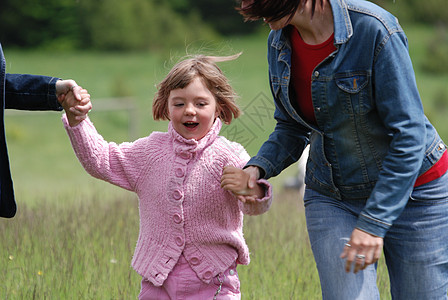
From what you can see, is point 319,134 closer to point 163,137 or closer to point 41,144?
point 163,137

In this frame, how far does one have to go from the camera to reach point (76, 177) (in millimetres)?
17000

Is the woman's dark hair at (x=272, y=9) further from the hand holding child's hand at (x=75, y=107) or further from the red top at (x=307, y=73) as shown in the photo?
the hand holding child's hand at (x=75, y=107)

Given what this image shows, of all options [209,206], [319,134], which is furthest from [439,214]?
[209,206]

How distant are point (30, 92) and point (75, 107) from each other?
0.19 metres

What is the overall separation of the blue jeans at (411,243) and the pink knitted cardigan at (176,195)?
0.48 meters

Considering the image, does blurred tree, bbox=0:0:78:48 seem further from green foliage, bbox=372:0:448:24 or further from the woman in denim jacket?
the woman in denim jacket

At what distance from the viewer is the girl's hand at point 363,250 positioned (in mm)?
2525

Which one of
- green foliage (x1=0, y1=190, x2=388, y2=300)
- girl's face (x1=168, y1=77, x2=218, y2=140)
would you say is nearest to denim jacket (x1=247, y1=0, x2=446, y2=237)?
girl's face (x1=168, y1=77, x2=218, y2=140)

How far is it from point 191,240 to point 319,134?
2.45 ft

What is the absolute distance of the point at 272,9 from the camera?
2580 millimetres

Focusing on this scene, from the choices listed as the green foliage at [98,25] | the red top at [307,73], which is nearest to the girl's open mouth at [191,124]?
the red top at [307,73]

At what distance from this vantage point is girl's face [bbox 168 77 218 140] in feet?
10.4

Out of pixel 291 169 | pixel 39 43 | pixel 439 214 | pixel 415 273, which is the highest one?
pixel 39 43

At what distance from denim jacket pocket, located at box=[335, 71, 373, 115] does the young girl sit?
0.64 metres
